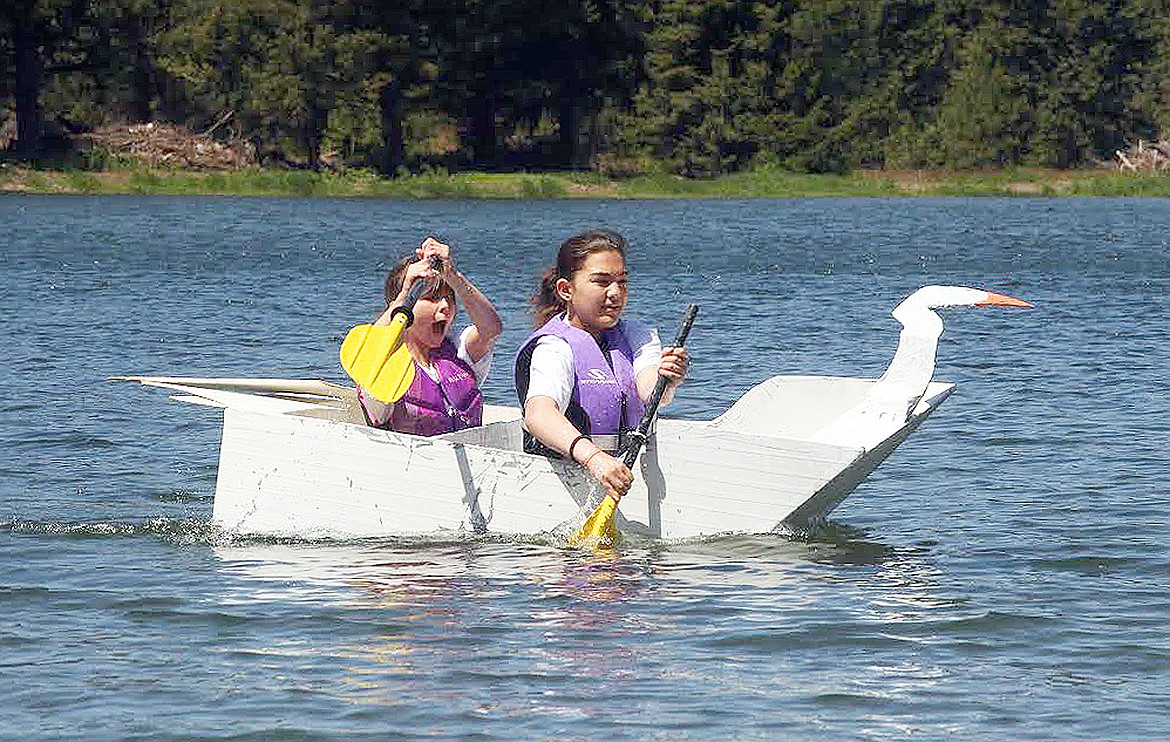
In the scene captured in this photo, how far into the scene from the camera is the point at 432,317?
9.70 meters

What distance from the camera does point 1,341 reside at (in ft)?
65.4

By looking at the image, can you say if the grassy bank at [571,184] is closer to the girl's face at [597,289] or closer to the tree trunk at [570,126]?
the tree trunk at [570,126]

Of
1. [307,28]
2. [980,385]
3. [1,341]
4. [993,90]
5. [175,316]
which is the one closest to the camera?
[980,385]

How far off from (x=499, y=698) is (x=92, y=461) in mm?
6051

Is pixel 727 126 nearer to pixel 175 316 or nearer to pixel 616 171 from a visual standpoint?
pixel 616 171

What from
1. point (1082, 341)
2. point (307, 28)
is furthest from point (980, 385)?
point (307, 28)

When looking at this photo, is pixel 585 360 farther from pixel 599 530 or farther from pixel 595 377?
pixel 599 530

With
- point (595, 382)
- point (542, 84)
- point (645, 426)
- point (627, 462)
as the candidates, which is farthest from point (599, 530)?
point (542, 84)

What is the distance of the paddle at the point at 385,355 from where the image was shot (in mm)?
9336

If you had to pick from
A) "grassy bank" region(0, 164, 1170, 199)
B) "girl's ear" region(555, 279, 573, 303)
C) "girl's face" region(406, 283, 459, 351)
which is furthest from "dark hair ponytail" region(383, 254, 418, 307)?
"grassy bank" region(0, 164, 1170, 199)

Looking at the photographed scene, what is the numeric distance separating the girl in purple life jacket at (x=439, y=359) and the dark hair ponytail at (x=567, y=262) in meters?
0.22

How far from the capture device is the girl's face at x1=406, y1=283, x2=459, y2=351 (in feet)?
31.7

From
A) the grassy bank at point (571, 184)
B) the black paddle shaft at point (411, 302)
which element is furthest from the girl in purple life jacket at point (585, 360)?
the grassy bank at point (571, 184)

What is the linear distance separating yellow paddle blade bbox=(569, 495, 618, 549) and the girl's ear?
0.87 meters
